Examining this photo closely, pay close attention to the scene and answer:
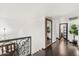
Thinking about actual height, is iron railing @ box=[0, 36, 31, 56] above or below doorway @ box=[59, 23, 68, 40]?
below

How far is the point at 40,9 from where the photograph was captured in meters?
1.44

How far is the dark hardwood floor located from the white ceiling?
1.31ft

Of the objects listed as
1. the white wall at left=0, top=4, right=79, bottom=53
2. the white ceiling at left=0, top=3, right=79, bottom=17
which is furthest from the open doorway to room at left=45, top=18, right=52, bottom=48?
the white ceiling at left=0, top=3, right=79, bottom=17

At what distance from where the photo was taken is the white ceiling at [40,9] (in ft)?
4.60

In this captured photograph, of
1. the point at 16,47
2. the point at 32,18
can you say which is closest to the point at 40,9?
the point at 32,18

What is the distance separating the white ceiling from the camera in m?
1.40

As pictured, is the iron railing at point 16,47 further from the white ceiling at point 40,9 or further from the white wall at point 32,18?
the white ceiling at point 40,9

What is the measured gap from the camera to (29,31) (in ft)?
4.72

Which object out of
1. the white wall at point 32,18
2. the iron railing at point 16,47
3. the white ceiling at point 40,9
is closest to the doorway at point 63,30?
the white wall at point 32,18

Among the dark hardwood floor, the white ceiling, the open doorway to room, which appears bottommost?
the dark hardwood floor

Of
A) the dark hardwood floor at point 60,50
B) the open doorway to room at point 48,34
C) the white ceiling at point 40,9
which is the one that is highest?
the white ceiling at point 40,9

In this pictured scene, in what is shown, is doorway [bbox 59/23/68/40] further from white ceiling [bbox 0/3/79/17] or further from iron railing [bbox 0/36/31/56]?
iron railing [bbox 0/36/31/56]

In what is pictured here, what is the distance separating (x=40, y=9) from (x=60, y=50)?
2.04 ft

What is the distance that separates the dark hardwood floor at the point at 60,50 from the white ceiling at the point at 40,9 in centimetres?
40
